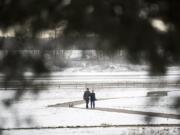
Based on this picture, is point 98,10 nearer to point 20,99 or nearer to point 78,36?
point 78,36

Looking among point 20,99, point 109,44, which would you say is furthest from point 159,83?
point 20,99

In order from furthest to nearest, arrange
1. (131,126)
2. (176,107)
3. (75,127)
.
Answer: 1. (75,127)
2. (131,126)
3. (176,107)

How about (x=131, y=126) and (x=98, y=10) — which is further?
(x=131, y=126)

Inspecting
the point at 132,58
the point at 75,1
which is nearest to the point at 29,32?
the point at 75,1

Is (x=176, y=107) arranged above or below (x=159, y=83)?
below

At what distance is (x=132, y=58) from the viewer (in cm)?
191

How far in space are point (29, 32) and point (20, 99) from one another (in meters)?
0.44

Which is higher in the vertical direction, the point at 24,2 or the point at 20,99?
the point at 24,2

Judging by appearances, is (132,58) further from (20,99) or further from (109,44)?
(20,99)

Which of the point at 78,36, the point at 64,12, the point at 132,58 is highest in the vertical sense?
the point at 64,12

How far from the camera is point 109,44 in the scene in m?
1.88

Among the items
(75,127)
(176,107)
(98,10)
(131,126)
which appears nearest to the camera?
(98,10)

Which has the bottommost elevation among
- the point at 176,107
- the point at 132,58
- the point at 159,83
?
the point at 176,107

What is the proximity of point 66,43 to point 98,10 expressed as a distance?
0.82 ft
